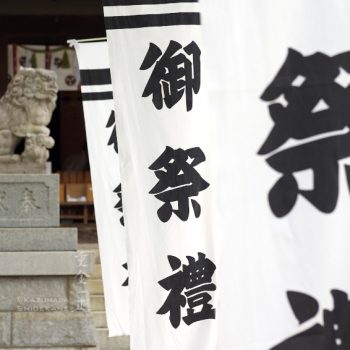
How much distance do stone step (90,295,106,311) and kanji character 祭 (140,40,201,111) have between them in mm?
7084

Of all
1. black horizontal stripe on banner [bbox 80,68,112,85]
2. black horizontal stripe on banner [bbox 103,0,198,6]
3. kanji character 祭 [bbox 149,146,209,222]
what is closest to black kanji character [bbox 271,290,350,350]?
kanji character 祭 [bbox 149,146,209,222]

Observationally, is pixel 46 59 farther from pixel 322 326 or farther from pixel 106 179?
pixel 322 326

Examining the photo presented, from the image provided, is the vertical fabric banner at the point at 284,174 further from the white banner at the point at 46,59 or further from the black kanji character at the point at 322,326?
the white banner at the point at 46,59

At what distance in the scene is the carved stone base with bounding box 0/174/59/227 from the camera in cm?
862

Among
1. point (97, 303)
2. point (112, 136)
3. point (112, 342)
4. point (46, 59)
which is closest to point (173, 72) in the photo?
point (112, 136)

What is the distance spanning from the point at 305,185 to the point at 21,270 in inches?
221

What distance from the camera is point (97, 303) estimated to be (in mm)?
10797

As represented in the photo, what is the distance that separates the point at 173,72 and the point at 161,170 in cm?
44

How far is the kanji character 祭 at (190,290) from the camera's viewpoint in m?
3.69

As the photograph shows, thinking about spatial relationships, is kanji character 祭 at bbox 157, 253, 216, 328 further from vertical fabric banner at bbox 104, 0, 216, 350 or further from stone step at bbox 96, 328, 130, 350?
stone step at bbox 96, 328, 130, 350

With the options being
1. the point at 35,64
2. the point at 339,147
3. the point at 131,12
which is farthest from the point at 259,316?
the point at 35,64

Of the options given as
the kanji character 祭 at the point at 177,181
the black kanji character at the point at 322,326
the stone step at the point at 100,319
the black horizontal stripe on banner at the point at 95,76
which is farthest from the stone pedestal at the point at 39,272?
the black kanji character at the point at 322,326

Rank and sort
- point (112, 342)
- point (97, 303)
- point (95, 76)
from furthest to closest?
point (97, 303), point (112, 342), point (95, 76)

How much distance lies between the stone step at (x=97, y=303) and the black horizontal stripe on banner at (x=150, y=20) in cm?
725
